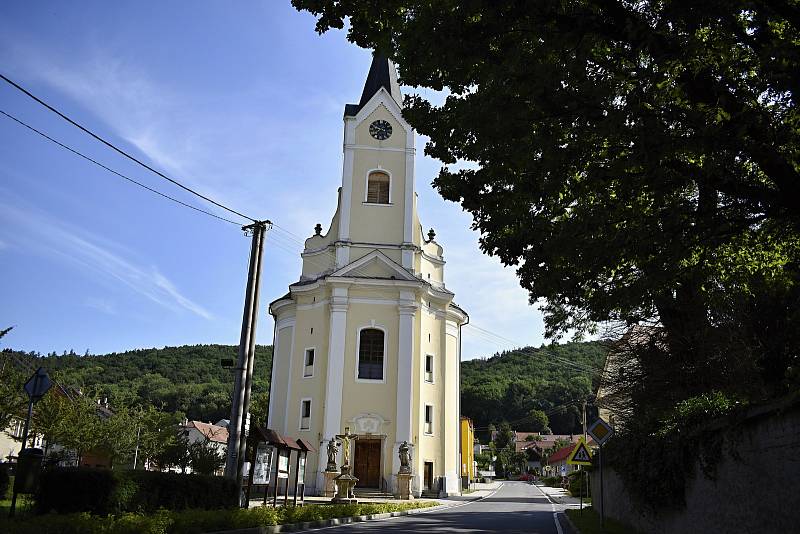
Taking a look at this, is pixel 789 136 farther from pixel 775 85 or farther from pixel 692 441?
pixel 692 441

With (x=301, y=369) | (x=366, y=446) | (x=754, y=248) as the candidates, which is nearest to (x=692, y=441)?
(x=754, y=248)

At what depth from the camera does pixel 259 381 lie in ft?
280

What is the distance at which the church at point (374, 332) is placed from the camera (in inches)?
1331

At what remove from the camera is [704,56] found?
707 centimetres

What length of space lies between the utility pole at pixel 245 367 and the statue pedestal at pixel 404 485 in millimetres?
14740

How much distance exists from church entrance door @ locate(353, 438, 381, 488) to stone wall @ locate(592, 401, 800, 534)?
23.6 m

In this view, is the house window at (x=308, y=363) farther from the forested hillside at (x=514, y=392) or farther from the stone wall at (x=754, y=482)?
the forested hillside at (x=514, y=392)

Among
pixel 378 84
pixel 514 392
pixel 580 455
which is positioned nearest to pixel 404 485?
pixel 580 455

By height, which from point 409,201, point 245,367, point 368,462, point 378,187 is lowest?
point 368,462

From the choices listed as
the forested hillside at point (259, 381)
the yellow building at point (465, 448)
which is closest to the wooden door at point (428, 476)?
the yellow building at point (465, 448)

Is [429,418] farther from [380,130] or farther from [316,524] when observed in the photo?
[316,524]

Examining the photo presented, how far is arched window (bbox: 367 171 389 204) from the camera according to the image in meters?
38.3

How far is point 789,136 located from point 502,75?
3.49 meters

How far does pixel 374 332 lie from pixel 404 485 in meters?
8.23
